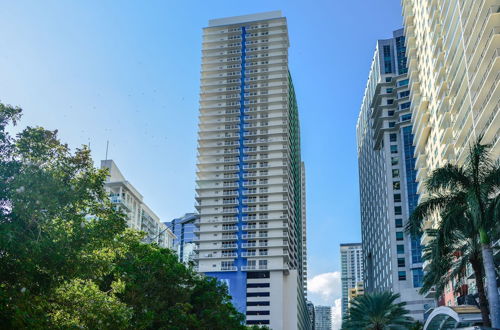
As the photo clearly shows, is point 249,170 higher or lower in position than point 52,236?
higher

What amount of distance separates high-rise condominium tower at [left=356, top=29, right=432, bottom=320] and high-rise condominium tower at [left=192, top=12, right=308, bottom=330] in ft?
61.1

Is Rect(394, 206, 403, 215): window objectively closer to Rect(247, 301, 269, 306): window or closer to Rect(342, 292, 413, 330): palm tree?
Rect(247, 301, 269, 306): window

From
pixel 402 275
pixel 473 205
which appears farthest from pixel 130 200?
pixel 473 205

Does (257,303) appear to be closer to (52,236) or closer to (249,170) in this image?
(249,170)

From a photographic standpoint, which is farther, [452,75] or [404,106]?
[404,106]

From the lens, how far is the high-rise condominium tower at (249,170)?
4931 inches

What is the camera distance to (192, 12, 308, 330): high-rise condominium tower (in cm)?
12525

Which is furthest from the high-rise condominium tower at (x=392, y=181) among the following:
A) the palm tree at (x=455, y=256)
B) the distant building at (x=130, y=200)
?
the palm tree at (x=455, y=256)

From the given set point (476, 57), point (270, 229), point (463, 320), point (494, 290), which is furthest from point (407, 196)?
point (494, 290)

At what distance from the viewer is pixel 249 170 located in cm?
13138

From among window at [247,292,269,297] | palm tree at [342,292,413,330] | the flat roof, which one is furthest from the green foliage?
the flat roof

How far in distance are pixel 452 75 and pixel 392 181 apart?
5942 centimetres

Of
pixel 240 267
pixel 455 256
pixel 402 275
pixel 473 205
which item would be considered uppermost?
pixel 240 267

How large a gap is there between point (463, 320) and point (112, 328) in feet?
80.9
